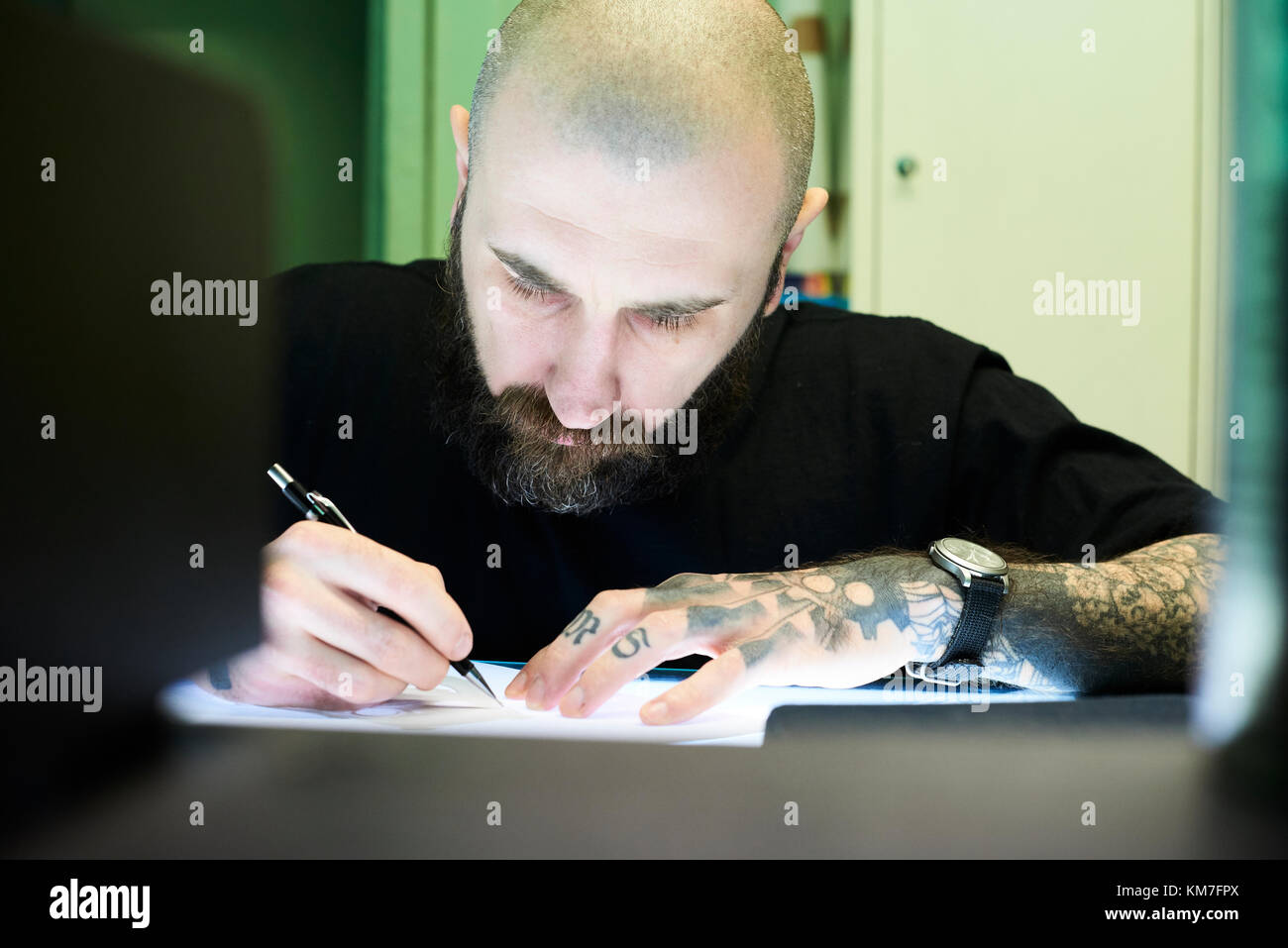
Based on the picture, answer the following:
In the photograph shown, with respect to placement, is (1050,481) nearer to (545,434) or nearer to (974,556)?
(974,556)

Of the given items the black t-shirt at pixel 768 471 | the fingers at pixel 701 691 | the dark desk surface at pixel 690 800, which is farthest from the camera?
the black t-shirt at pixel 768 471

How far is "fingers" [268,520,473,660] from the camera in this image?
0.53 metres

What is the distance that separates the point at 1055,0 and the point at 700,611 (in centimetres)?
97

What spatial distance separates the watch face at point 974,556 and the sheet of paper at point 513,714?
125 mm

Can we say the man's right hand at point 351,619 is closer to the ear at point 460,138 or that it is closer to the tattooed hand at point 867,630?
the tattooed hand at point 867,630

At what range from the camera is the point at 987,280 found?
132 centimetres

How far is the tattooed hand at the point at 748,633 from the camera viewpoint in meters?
0.53

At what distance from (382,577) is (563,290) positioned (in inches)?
11.5

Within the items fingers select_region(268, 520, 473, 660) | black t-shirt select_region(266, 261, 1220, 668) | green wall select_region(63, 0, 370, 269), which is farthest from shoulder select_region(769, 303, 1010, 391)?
fingers select_region(268, 520, 473, 660)

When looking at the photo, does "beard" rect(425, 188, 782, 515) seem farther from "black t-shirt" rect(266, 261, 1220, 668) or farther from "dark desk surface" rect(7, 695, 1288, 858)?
"dark desk surface" rect(7, 695, 1288, 858)

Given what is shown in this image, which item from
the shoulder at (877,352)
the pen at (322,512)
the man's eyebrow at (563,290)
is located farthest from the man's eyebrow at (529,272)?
the shoulder at (877,352)

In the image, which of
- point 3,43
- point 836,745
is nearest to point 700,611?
point 836,745
